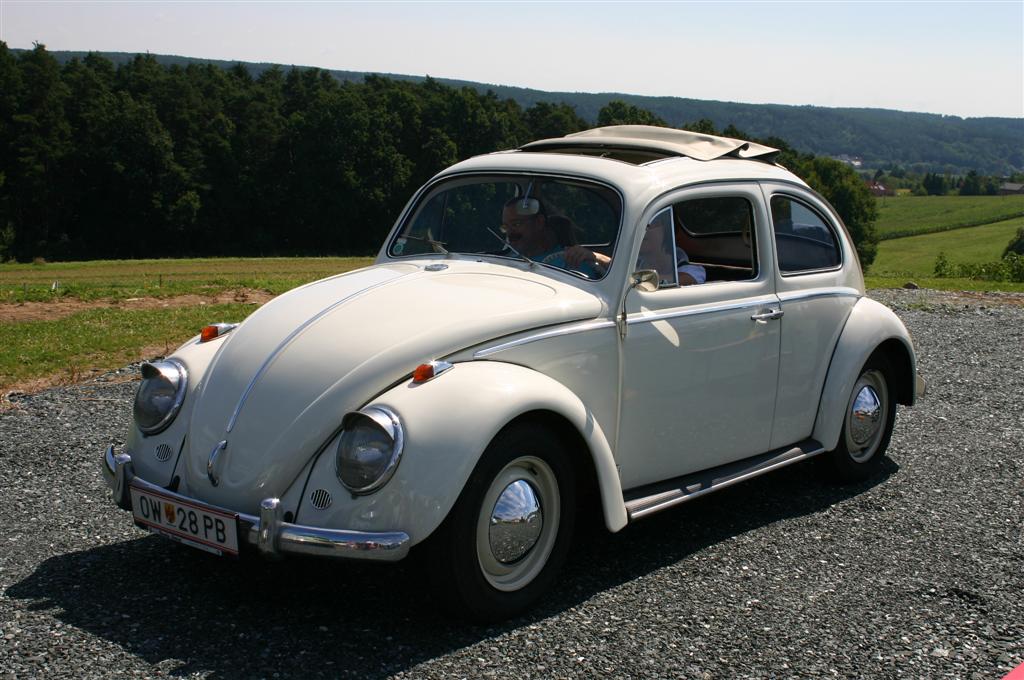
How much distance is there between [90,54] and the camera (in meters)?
76.1

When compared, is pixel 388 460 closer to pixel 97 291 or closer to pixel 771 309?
pixel 771 309

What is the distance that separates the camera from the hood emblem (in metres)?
4.08

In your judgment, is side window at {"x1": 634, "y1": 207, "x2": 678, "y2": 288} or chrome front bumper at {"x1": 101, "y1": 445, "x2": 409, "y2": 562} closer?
chrome front bumper at {"x1": 101, "y1": 445, "x2": 409, "y2": 562}

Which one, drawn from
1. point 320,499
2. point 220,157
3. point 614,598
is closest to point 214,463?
point 320,499

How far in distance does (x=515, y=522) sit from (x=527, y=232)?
5.76 ft

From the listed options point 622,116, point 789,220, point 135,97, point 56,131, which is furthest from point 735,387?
point 135,97

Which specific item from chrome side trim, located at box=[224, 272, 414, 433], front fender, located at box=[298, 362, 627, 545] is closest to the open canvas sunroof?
chrome side trim, located at box=[224, 272, 414, 433]

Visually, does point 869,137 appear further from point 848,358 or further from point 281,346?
point 281,346

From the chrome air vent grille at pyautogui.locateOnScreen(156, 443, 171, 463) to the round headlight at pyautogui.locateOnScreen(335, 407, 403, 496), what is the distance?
964 millimetres

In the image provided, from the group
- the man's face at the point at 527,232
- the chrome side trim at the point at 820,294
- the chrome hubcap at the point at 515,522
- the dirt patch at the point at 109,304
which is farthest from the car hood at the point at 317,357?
the dirt patch at the point at 109,304

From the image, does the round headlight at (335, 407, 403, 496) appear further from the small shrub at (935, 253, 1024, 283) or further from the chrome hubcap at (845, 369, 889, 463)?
the small shrub at (935, 253, 1024, 283)

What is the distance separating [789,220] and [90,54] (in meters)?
80.8

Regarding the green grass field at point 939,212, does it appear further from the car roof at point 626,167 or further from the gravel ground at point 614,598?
the gravel ground at point 614,598

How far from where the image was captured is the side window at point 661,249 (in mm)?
5059
